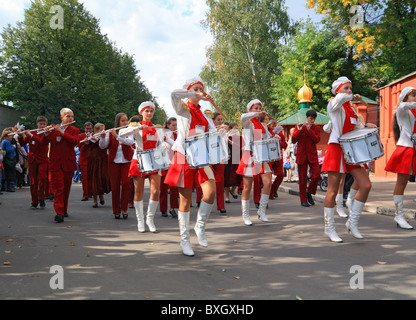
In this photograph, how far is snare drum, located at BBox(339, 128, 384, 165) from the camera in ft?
22.8

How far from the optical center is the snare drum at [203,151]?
6.15 metres

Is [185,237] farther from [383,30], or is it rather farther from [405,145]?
[383,30]

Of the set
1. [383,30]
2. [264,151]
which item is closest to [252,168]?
[264,151]

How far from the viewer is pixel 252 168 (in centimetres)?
916

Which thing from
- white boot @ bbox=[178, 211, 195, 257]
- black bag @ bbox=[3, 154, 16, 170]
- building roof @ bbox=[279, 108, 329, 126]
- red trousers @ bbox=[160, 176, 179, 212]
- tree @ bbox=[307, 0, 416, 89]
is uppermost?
tree @ bbox=[307, 0, 416, 89]

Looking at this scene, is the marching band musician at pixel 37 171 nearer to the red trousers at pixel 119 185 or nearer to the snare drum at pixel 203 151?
the red trousers at pixel 119 185

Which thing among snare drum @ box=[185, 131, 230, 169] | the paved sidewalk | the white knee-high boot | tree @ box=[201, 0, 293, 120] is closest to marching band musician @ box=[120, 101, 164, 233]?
the white knee-high boot

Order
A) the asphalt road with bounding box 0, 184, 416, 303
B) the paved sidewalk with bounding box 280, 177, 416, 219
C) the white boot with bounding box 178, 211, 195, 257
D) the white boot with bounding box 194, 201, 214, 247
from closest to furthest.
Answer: the asphalt road with bounding box 0, 184, 416, 303
the white boot with bounding box 178, 211, 195, 257
the white boot with bounding box 194, 201, 214, 247
the paved sidewalk with bounding box 280, 177, 416, 219

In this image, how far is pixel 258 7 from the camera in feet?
140

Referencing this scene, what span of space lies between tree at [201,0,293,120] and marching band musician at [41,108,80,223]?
32.6m

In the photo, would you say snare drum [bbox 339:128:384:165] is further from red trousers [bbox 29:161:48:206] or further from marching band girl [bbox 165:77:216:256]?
red trousers [bbox 29:161:48:206]

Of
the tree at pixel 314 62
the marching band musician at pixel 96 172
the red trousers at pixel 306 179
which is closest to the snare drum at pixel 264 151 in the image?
the red trousers at pixel 306 179
